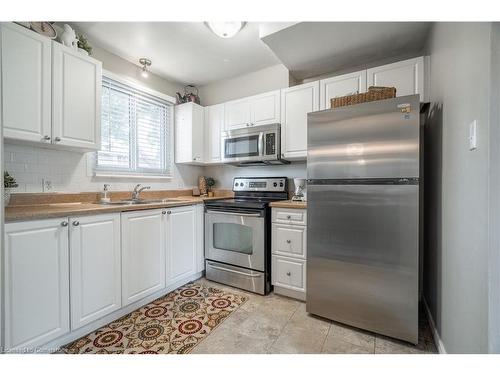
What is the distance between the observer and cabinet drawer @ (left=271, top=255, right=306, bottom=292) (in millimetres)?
2031

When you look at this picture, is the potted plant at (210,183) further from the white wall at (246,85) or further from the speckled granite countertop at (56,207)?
the white wall at (246,85)

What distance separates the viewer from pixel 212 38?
2.18 m

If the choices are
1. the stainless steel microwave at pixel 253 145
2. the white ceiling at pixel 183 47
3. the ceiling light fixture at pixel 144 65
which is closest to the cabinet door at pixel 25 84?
the white ceiling at pixel 183 47

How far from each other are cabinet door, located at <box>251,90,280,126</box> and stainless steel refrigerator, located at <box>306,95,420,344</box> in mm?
794

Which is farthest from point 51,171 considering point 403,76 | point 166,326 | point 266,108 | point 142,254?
point 403,76

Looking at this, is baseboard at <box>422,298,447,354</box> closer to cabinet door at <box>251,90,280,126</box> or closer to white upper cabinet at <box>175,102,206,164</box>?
cabinet door at <box>251,90,280,126</box>

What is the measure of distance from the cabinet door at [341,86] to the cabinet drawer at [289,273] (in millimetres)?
1559

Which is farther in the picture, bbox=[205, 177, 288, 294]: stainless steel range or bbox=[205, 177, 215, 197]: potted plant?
bbox=[205, 177, 215, 197]: potted plant

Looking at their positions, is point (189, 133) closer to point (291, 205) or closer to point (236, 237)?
point (236, 237)

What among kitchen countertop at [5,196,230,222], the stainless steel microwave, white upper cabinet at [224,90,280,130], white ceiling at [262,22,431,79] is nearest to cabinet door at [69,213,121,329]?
kitchen countertop at [5,196,230,222]

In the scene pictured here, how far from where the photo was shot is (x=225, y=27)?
74.5 inches

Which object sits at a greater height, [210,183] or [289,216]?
[210,183]

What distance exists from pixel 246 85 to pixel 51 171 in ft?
7.54

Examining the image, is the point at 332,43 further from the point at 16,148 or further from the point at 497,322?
the point at 16,148
